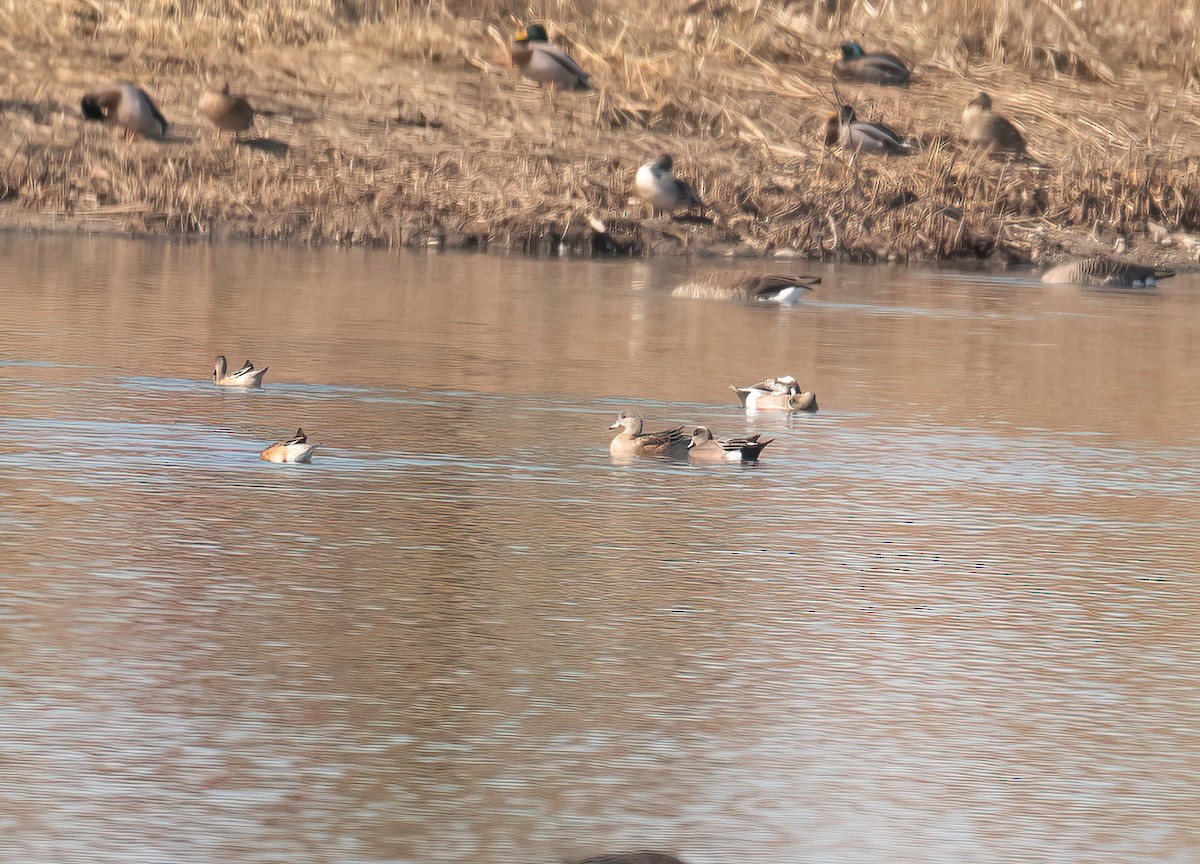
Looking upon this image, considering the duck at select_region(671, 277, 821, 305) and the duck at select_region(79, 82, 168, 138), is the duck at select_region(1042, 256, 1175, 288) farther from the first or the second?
the duck at select_region(79, 82, 168, 138)

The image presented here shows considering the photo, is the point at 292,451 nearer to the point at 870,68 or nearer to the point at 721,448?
the point at 721,448

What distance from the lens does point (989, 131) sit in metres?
22.6

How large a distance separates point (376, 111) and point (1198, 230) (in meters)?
8.35

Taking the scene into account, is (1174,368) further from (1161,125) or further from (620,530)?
(1161,125)

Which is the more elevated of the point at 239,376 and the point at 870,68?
the point at 870,68

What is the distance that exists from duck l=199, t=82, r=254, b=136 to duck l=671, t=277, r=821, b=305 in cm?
655

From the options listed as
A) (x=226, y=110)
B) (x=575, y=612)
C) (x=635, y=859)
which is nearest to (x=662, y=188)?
(x=226, y=110)

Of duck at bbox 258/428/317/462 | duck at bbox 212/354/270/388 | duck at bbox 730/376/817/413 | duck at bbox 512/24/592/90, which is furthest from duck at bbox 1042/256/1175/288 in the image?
duck at bbox 258/428/317/462

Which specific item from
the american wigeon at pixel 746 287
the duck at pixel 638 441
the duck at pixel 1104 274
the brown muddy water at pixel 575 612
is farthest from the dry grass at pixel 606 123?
the duck at pixel 638 441

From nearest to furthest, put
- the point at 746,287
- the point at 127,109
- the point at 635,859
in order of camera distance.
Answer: the point at 635,859 < the point at 746,287 < the point at 127,109

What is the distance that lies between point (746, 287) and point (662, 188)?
4097mm

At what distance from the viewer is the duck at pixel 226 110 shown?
21.1m

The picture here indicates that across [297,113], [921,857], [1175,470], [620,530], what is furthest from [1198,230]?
[921,857]

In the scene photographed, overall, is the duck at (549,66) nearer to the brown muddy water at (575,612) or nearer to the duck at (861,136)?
the duck at (861,136)
